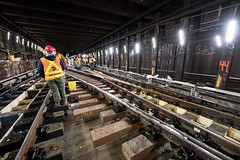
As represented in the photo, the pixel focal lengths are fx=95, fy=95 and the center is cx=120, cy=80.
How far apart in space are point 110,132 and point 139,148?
0.54 meters

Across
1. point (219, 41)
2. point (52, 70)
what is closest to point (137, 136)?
point (52, 70)

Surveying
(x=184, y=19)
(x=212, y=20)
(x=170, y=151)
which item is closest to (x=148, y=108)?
(x=170, y=151)

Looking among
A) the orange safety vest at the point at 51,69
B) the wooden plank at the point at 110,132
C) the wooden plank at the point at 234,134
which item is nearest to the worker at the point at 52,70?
the orange safety vest at the point at 51,69

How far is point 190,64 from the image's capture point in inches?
323

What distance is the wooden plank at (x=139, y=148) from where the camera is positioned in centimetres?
128

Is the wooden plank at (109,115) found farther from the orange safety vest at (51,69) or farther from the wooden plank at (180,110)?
the orange safety vest at (51,69)

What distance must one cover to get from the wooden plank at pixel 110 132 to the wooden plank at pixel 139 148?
0.31 meters

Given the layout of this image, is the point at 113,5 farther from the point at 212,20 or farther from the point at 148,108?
the point at 148,108

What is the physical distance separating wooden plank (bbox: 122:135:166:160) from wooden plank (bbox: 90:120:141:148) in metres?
0.31

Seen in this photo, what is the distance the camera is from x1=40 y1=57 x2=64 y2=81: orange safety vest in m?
2.91

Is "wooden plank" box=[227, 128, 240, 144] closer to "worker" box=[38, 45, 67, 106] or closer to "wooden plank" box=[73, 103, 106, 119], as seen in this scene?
"wooden plank" box=[73, 103, 106, 119]

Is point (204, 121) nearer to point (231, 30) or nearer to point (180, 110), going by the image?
point (180, 110)

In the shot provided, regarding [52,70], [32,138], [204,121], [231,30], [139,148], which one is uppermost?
[231,30]

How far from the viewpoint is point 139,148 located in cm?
136
